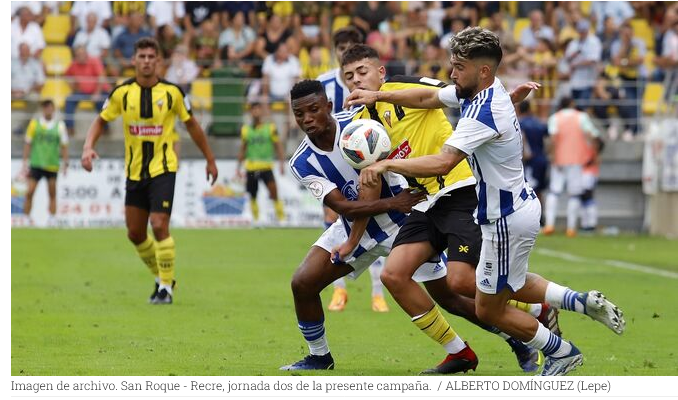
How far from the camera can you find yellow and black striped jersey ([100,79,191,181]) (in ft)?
42.8

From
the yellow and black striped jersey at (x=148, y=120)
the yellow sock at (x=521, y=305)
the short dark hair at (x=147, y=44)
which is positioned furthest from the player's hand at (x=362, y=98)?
the yellow and black striped jersey at (x=148, y=120)

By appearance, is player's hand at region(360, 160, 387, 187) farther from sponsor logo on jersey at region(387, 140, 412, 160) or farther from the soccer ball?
sponsor logo on jersey at region(387, 140, 412, 160)

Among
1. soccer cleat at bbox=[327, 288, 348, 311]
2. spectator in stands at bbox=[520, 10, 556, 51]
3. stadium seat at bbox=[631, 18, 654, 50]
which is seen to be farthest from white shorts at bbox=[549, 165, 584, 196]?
soccer cleat at bbox=[327, 288, 348, 311]

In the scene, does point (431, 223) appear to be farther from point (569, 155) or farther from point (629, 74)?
point (629, 74)

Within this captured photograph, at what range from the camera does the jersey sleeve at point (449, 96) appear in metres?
8.15

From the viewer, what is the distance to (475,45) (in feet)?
24.3

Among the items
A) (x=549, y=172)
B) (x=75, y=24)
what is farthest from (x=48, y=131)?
(x=549, y=172)

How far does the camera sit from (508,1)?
91.4ft

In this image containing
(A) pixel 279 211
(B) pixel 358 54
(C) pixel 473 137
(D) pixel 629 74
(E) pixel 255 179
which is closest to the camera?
(C) pixel 473 137

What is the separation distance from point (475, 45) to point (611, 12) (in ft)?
69.6

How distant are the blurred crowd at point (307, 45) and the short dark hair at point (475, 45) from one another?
719 inches

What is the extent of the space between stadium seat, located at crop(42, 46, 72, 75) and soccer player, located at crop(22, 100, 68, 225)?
235cm

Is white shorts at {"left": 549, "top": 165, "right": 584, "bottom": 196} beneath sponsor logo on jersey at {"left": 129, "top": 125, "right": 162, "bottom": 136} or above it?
Result: beneath

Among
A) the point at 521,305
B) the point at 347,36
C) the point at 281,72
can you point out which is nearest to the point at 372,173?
the point at 521,305
